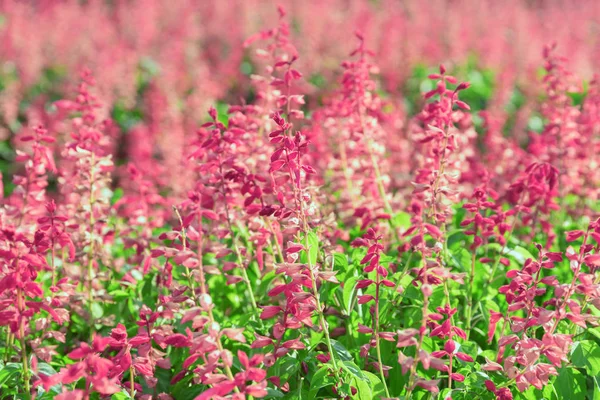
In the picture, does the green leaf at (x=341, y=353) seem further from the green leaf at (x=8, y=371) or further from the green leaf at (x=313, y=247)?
the green leaf at (x=8, y=371)

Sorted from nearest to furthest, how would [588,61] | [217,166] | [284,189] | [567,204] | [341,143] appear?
1. [217,166]
2. [284,189]
3. [341,143]
4. [567,204]
5. [588,61]

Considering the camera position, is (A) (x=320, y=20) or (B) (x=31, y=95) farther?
(A) (x=320, y=20)

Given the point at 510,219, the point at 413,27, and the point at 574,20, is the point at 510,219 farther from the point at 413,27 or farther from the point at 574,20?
the point at 574,20

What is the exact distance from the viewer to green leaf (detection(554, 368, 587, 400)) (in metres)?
2.18

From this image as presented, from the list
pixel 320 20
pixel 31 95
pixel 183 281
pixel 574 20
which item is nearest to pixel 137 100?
pixel 31 95

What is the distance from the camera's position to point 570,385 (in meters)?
2.18

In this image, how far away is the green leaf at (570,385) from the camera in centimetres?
218

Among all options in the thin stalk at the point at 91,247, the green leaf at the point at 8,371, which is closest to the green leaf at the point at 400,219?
the thin stalk at the point at 91,247

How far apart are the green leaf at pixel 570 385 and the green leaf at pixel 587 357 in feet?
0.13

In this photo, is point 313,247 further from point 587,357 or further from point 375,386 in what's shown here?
point 587,357

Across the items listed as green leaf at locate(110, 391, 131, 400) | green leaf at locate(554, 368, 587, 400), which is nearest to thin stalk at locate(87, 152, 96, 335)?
green leaf at locate(110, 391, 131, 400)

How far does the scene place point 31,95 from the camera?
344 inches

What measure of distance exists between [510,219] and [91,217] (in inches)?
91.0

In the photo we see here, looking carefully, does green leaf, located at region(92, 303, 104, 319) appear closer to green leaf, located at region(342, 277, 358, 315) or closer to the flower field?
the flower field
